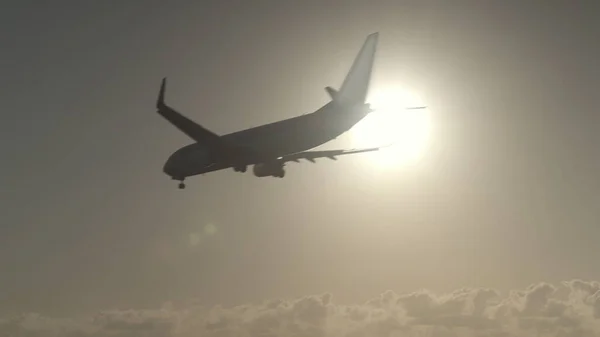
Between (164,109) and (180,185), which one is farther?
(180,185)

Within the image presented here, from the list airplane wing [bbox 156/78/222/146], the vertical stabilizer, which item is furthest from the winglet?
the vertical stabilizer

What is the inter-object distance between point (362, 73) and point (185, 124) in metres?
19.3

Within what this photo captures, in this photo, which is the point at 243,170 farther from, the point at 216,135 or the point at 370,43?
the point at 370,43

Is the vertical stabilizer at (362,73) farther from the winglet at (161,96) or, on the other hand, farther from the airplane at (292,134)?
the winglet at (161,96)

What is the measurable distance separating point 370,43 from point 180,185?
25.5 m

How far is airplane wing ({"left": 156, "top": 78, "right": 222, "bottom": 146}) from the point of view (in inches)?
2665

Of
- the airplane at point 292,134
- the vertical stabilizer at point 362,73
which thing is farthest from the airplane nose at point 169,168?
the vertical stabilizer at point 362,73

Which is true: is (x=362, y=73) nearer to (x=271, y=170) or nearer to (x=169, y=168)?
(x=271, y=170)

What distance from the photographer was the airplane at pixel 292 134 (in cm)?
7044

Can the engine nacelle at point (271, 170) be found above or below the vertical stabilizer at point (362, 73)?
below

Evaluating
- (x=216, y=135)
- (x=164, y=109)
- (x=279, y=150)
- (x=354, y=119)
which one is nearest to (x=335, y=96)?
(x=354, y=119)

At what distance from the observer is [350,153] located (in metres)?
70.9

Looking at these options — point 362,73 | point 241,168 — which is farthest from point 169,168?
point 362,73

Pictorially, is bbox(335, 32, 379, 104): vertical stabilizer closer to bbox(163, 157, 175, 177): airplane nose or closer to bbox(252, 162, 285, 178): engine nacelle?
bbox(252, 162, 285, 178): engine nacelle
